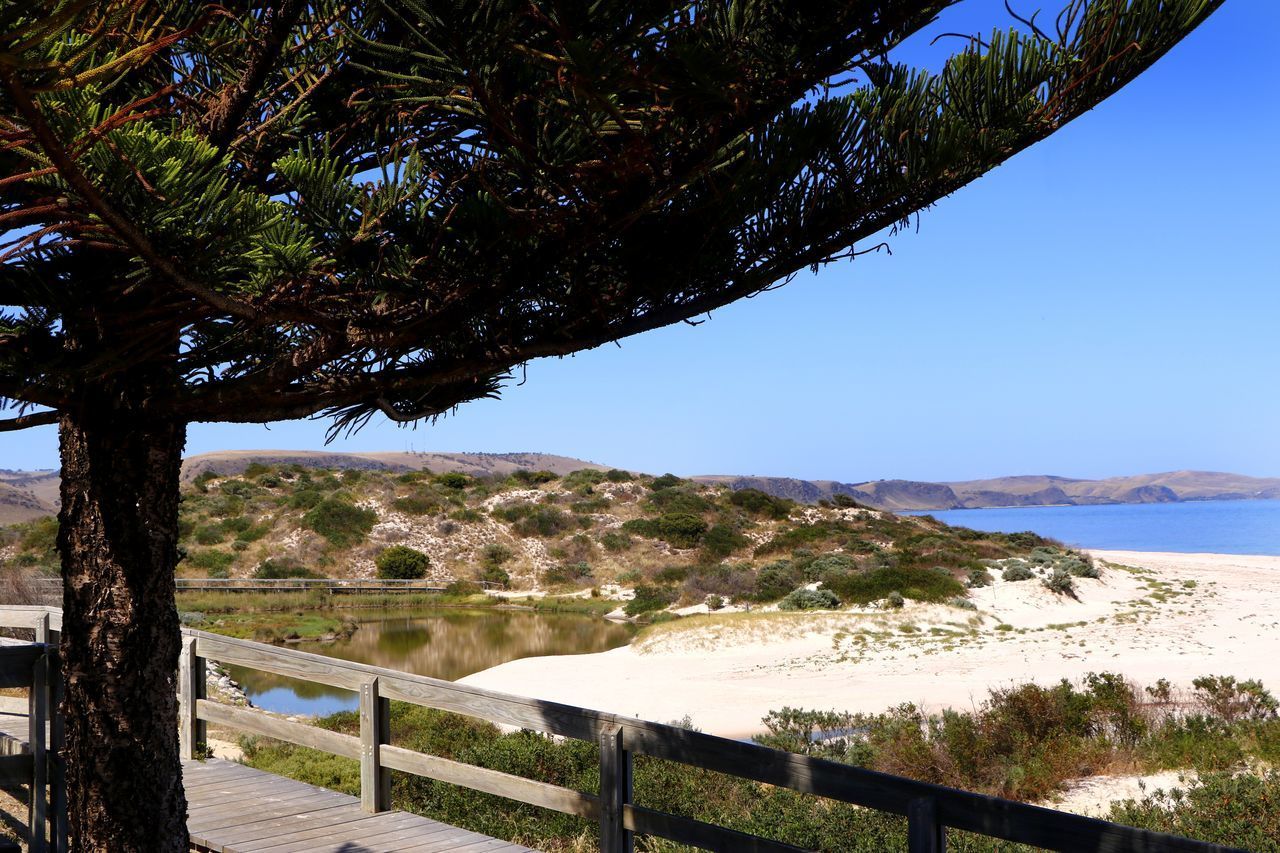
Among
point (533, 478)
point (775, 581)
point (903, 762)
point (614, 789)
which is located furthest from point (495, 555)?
point (614, 789)

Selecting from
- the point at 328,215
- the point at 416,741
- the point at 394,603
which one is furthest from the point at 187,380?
the point at 394,603

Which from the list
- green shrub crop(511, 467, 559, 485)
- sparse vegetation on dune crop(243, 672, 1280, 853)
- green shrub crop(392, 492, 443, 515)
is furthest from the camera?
green shrub crop(511, 467, 559, 485)

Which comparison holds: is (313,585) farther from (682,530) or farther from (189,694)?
(189,694)

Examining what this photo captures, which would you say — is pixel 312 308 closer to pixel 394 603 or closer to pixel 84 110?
pixel 84 110

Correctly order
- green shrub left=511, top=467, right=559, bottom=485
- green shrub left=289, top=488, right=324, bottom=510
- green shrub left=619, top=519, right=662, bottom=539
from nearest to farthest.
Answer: green shrub left=619, top=519, right=662, bottom=539
green shrub left=289, top=488, right=324, bottom=510
green shrub left=511, top=467, right=559, bottom=485

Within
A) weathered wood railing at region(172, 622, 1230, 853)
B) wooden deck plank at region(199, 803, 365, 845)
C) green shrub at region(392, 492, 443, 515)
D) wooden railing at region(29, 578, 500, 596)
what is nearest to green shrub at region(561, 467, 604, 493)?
green shrub at region(392, 492, 443, 515)

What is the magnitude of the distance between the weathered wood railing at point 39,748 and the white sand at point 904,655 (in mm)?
9898

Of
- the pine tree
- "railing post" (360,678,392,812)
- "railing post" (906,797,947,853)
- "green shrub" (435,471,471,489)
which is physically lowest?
"railing post" (360,678,392,812)

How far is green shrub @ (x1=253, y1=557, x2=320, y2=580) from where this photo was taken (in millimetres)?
38625

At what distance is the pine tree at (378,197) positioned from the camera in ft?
8.50

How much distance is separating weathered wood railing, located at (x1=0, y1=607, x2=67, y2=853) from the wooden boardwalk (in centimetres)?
62

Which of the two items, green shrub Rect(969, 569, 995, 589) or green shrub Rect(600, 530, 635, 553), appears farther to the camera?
green shrub Rect(600, 530, 635, 553)

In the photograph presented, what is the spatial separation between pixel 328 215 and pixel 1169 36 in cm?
238

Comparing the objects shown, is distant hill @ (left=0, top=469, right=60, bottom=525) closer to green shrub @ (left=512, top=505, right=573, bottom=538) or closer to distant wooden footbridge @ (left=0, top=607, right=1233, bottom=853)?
green shrub @ (left=512, top=505, right=573, bottom=538)
